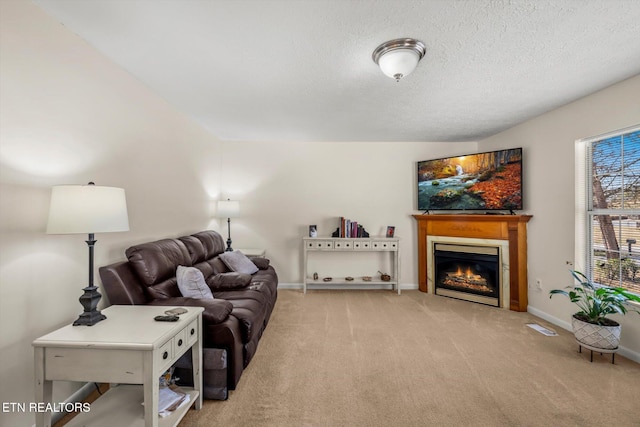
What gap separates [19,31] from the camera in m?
1.41

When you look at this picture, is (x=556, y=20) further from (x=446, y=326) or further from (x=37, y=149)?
(x=37, y=149)

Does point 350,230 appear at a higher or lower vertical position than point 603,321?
higher

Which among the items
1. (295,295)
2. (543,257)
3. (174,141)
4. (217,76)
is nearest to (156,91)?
(174,141)

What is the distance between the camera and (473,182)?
3.81 meters

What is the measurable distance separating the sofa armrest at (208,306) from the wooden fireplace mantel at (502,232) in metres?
3.28

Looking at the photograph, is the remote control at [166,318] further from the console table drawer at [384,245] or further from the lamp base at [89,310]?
the console table drawer at [384,245]

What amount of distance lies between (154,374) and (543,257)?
3943 mm

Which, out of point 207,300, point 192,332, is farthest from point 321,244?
point 192,332

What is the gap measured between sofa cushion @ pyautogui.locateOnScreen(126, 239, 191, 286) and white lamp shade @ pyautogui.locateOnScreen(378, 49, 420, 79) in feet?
7.67

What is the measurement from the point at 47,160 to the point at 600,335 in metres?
4.23

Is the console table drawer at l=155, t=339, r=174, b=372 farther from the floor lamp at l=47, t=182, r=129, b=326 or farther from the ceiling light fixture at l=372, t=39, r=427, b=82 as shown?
the ceiling light fixture at l=372, t=39, r=427, b=82

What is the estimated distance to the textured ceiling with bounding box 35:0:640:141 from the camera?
151 centimetres

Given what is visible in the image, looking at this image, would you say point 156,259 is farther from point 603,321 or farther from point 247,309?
point 603,321

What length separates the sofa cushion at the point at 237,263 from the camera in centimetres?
317
